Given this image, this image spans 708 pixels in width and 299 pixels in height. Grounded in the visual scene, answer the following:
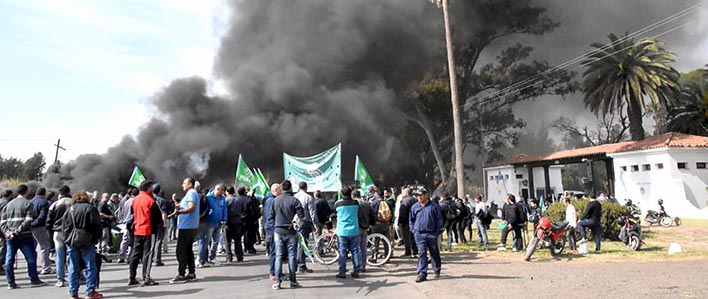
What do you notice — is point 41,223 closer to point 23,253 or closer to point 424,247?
point 23,253

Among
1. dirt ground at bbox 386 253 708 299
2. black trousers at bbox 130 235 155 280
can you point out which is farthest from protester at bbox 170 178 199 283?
dirt ground at bbox 386 253 708 299

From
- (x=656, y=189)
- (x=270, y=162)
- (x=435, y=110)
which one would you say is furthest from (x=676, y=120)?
(x=270, y=162)

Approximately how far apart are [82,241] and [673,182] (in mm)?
21185

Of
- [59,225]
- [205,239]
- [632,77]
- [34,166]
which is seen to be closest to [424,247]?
[205,239]

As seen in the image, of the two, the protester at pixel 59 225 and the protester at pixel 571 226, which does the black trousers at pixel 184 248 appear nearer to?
the protester at pixel 59 225

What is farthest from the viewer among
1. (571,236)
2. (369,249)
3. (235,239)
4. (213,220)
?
(571,236)

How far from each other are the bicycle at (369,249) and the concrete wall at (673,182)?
15.8 meters

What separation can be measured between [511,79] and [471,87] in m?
2.68

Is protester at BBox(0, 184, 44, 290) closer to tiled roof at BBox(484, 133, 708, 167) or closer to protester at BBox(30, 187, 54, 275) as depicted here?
protester at BBox(30, 187, 54, 275)

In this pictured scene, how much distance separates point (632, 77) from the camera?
2612 cm

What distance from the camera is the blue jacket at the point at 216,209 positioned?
854 cm

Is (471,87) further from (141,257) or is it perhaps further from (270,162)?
(141,257)

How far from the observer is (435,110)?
31.3 m

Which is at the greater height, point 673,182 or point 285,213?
point 673,182
